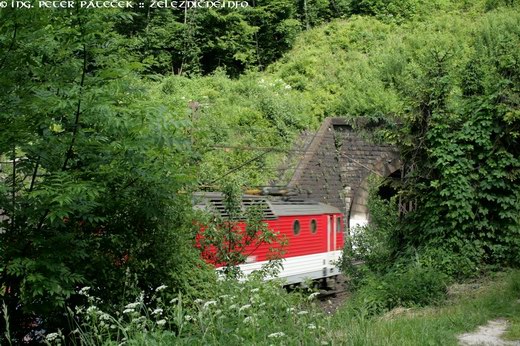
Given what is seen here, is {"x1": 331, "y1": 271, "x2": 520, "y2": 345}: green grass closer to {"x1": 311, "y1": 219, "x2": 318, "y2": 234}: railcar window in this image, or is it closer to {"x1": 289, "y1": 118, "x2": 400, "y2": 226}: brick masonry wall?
{"x1": 311, "y1": 219, "x2": 318, "y2": 234}: railcar window

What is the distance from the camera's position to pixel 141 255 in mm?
7195

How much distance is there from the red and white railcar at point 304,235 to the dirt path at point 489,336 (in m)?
7.13

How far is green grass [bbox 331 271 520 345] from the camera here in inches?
178

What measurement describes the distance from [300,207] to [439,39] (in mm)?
12962

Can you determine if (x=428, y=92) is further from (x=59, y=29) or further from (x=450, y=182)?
(x=59, y=29)

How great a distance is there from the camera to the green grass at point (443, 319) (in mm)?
4533

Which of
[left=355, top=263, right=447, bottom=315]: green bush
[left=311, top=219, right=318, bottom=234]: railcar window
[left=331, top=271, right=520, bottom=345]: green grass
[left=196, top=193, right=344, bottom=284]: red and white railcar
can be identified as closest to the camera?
[left=331, top=271, right=520, bottom=345]: green grass

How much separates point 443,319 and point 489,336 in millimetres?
524

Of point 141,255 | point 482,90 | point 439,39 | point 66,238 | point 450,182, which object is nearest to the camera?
point 66,238

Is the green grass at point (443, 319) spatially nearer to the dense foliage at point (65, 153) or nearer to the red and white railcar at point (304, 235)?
the dense foliage at point (65, 153)

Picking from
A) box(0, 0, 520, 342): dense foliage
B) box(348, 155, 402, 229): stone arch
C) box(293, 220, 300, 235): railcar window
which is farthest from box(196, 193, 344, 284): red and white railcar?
box(348, 155, 402, 229): stone arch

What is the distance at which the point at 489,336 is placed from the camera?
6195 mm

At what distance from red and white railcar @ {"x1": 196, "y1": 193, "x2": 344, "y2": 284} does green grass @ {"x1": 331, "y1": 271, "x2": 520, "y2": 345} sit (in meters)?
5.81

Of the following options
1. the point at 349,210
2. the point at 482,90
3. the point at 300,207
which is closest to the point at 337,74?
the point at 349,210
